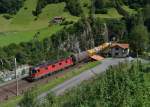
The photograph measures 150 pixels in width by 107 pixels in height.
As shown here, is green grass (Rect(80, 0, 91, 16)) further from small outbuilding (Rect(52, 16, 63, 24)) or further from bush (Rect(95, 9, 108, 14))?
small outbuilding (Rect(52, 16, 63, 24))

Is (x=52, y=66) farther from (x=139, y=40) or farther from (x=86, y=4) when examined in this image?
(x=86, y=4)

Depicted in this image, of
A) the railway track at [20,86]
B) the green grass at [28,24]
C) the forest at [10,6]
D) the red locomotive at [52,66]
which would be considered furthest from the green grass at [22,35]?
the forest at [10,6]

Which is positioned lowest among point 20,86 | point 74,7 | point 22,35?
point 20,86

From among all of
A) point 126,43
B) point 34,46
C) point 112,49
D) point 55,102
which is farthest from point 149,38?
point 55,102

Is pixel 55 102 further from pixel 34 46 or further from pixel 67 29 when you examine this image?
pixel 67 29

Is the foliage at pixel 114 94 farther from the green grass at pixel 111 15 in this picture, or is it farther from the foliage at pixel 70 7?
the foliage at pixel 70 7

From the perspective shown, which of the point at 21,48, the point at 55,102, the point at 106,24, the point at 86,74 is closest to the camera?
the point at 55,102

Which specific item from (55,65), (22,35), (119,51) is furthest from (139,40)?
(55,65)

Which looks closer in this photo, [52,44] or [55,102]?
[55,102]
